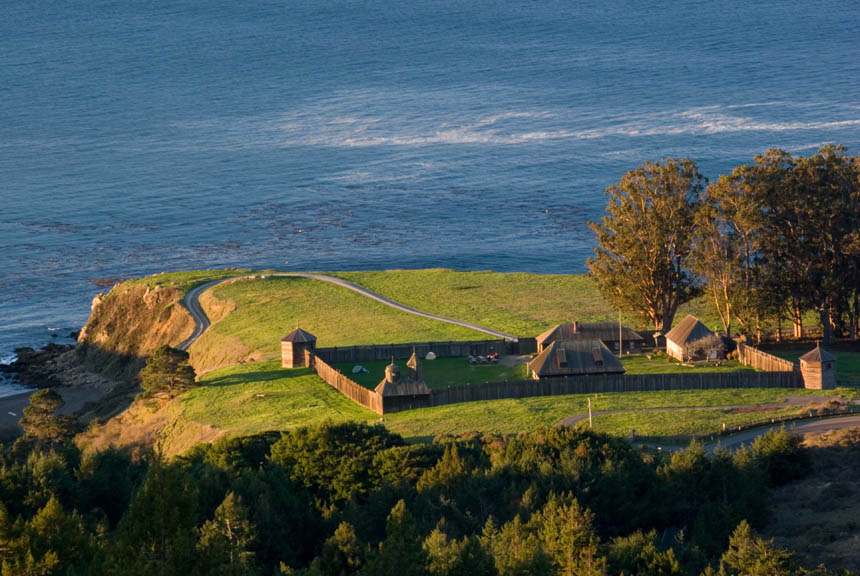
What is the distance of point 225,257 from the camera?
507ft

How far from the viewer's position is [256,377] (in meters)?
91.2

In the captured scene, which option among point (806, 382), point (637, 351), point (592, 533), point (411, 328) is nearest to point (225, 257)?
point (411, 328)

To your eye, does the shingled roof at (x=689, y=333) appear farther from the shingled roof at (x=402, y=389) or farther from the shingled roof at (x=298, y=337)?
the shingled roof at (x=298, y=337)

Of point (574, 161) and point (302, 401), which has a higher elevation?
point (574, 161)

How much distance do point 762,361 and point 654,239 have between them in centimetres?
1317

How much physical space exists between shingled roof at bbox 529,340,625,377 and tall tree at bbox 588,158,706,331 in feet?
38.9

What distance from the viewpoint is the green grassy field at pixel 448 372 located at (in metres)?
86.2

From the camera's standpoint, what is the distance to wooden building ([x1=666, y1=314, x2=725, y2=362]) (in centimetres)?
8995

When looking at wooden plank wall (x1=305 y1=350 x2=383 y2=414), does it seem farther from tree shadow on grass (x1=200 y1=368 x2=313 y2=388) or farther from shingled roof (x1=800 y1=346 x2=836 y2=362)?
shingled roof (x1=800 y1=346 x2=836 y2=362)

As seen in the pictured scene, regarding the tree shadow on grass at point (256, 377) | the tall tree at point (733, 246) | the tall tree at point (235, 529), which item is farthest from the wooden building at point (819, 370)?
the tall tree at point (235, 529)

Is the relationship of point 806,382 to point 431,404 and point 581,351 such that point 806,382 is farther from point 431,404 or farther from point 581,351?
point 431,404

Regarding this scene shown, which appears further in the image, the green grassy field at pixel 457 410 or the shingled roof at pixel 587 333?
the shingled roof at pixel 587 333

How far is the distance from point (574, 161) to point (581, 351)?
116m

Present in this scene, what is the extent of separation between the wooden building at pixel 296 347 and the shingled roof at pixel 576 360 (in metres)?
17.0
